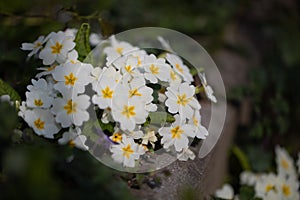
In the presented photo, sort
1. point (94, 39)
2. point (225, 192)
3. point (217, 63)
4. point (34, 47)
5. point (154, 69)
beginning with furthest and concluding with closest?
point (217, 63)
point (225, 192)
point (94, 39)
point (34, 47)
point (154, 69)

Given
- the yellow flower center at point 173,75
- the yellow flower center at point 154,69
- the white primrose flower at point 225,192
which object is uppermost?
the yellow flower center at point 154,69

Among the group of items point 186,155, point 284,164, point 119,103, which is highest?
point 119,103

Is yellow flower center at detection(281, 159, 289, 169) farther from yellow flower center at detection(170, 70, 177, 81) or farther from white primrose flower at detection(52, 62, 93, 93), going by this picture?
white primrose flower at detection(52, 62, 93, 93)

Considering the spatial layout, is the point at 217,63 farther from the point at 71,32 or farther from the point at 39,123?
the point at 39,123

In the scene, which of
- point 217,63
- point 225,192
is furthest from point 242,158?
point 217,63

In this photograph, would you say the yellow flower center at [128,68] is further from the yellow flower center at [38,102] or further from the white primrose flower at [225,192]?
the white primrose flower at [225,192]

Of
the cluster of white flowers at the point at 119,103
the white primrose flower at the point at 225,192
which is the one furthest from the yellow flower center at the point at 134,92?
the white primrose flower at the point at 225,192

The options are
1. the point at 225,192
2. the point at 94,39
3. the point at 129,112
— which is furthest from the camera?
the point at 225,192
